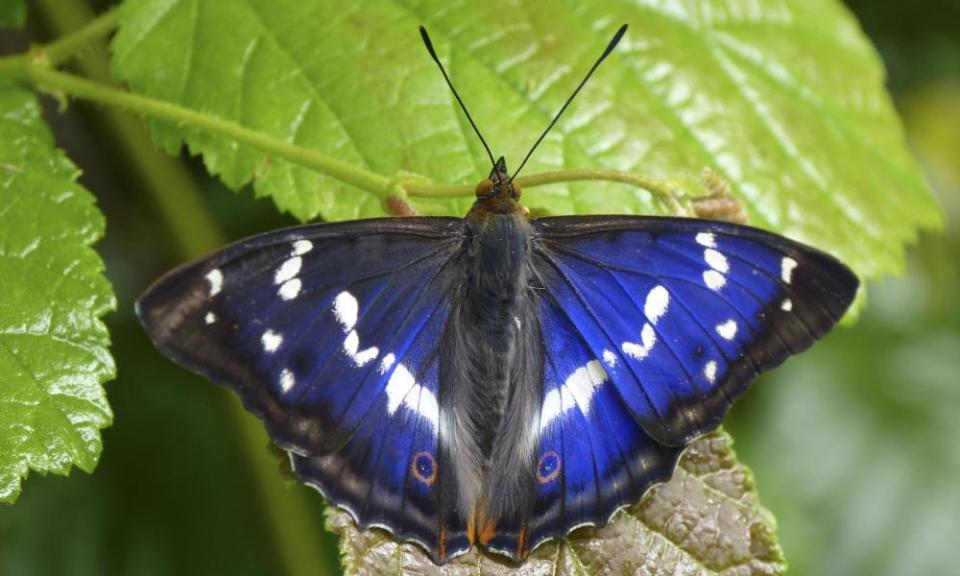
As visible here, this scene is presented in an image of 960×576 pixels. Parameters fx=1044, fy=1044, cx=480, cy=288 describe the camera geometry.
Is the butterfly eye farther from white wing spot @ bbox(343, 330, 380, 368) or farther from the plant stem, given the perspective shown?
the plant stem

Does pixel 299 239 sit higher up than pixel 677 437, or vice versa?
pixel 299 239

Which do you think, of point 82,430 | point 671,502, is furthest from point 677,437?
point 82,430

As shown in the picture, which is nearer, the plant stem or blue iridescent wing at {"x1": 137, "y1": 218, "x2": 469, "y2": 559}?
blue iridescent wing at {"x1": 137, "y1": 218, "x2": 469, "y2": 559}

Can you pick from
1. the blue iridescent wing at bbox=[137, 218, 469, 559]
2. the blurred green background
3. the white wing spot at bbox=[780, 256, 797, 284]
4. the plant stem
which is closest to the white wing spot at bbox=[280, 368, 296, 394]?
the blue iridescent wing at bbox=[137, 218, 469, 559]

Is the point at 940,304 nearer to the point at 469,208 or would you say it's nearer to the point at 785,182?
the point at 785,182

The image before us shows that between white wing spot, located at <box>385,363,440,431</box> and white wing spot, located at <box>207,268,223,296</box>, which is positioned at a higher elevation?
white wing spot, located at <box>207,268,223,296</box>

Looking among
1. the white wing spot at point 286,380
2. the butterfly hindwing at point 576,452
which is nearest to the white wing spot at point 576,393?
the butterfly hindwing at point 576,452

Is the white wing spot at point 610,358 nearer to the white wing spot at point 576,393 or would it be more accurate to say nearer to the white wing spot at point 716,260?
the white wing spot at point 576,393
